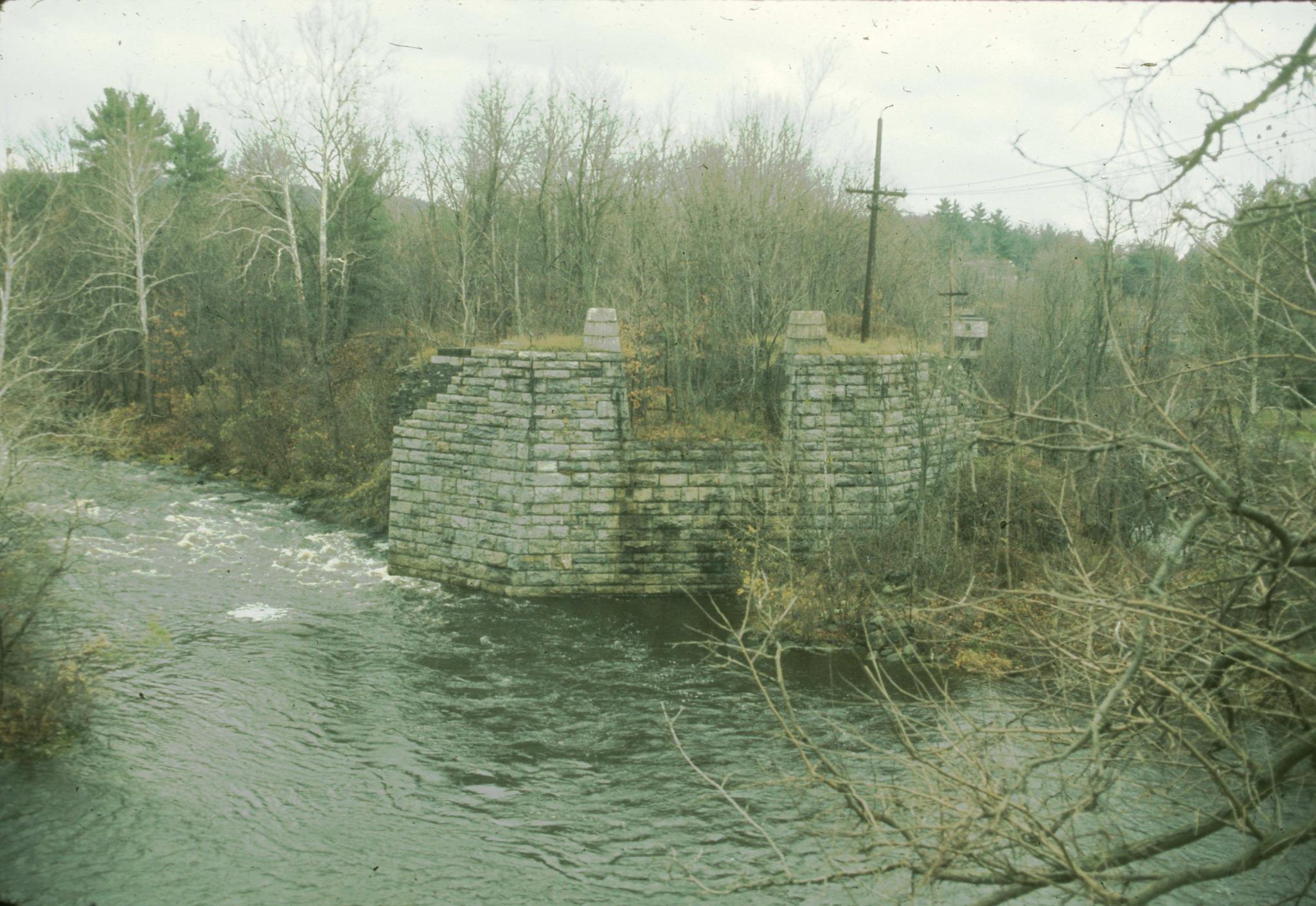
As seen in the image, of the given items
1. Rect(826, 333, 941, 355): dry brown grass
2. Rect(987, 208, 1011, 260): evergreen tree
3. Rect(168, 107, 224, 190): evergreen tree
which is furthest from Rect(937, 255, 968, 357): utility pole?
Rect(987, 208, 1011, 260): evergreen tree

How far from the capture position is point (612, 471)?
13.6 metres

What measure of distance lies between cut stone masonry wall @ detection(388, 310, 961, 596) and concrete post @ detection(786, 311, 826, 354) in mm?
26

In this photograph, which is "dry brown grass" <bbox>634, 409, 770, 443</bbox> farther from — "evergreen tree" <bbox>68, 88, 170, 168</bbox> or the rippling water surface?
"evergreen tree" <bbox>68, 88, 170, 168</bbox>

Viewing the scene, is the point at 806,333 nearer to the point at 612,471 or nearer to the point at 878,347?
the point at 878,347

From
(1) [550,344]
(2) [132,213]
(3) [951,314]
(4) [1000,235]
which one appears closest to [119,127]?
(2) [132,213]

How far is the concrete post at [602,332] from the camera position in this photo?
44.4 ft

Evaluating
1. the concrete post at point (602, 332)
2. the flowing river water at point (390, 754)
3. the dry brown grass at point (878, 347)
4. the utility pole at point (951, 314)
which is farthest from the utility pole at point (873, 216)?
the flowing river water at point (390, 754)

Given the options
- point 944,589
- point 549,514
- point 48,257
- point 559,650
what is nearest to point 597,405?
point 549,514

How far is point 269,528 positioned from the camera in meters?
16.6

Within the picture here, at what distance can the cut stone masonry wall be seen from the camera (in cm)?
1340

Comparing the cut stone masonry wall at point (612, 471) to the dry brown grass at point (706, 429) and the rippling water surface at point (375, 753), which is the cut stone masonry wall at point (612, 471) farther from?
the rippling water surface at point (375, 753)

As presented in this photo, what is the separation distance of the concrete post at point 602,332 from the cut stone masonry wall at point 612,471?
0.07ft

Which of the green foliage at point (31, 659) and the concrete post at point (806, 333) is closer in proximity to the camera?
the green foliage at point (31, 659)

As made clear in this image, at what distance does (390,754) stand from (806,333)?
821 centimetres
